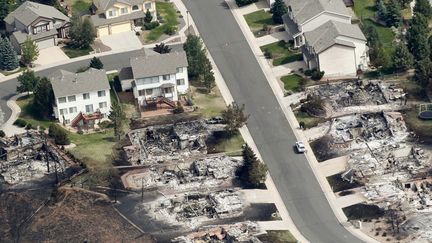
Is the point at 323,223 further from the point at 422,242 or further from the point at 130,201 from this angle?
the point at 130,201

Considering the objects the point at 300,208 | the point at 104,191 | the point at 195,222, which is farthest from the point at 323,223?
the point at 104,191

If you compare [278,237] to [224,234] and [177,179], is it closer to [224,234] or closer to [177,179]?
[224,234]

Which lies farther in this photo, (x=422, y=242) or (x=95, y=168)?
(x=95, y=168)

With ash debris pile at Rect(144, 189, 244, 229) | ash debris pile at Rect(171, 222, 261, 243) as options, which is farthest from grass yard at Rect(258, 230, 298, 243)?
ash debris pile at Rect(144, 189, 244, 229)

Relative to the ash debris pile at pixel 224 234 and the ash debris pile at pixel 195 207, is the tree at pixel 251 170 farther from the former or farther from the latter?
the ash debris pile at pixel 224 234

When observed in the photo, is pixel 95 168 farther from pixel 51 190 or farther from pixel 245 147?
pixel 245 147

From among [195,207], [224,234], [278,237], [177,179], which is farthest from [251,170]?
[224,234]
